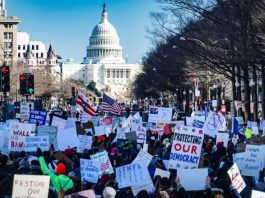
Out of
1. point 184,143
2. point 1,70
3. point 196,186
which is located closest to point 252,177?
point 184,143

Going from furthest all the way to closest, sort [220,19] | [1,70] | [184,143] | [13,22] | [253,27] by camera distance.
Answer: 1. [13,22]
2. [220,19]
3. [253,27]
4. [1,70]
5. [184,143]

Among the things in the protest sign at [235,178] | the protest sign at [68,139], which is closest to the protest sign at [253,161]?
the protest sign at [235,178]

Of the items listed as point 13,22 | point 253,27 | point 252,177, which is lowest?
point 252,177

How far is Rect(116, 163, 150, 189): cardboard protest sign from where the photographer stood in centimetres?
1230

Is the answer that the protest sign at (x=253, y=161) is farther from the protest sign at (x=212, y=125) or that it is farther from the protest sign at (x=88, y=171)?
the protest sign at (x=212, y=125)

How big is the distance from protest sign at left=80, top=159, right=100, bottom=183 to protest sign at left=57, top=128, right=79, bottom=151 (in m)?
5.59

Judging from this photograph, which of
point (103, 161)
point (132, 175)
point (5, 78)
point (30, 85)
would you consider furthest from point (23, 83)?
point (132, 175)

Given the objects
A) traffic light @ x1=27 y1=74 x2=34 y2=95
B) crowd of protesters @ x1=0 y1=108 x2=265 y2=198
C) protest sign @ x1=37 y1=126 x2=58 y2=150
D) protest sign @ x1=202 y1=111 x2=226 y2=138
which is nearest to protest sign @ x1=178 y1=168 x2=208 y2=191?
crowd of protesters @ x1=0 y1=108 x2=265 y2=198

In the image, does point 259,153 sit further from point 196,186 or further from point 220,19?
point 220,19

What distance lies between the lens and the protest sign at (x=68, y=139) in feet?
65.3

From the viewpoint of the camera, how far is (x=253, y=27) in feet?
101

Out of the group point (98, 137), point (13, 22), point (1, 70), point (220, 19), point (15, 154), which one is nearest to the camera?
point (15, 154)

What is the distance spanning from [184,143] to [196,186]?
2180 millimetres

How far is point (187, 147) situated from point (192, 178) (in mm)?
2071
